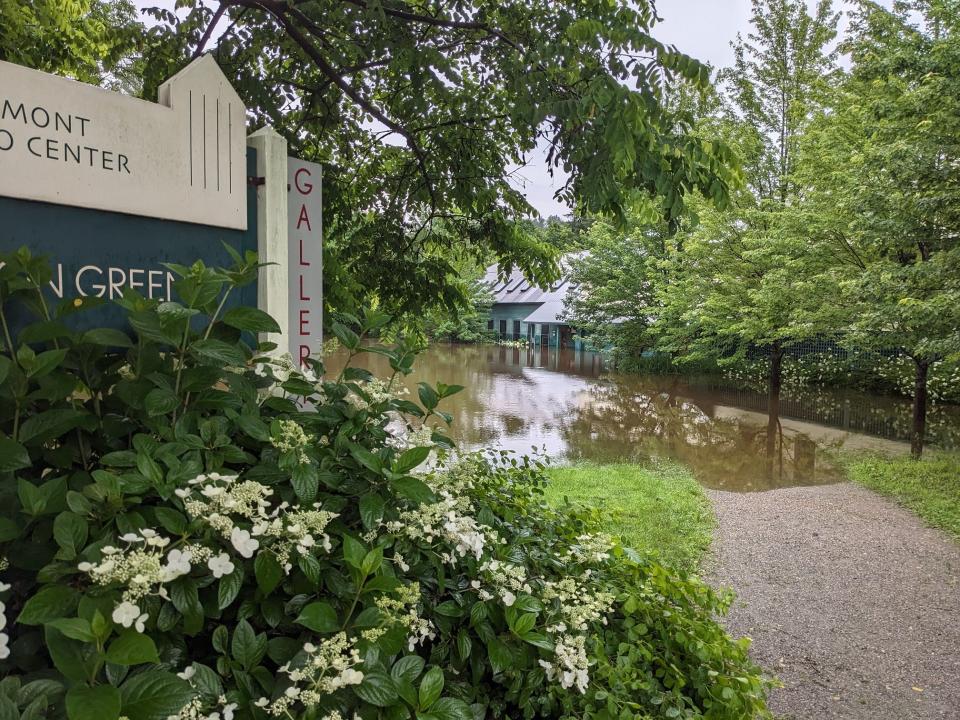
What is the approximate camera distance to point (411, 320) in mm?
5477

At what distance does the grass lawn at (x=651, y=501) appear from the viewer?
20.3ft

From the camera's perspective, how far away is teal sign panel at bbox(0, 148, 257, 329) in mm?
1830

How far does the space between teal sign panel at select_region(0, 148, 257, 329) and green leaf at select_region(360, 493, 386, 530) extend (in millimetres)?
1046

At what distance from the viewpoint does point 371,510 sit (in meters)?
1.42

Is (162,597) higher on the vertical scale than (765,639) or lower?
higher

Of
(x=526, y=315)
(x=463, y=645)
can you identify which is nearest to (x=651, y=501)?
(x=463, y=645)

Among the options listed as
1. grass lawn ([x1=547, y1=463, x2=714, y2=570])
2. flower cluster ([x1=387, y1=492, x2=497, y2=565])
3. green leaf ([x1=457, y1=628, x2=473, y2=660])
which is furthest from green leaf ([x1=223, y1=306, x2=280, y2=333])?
grass lawn ([x1=547, y1=463, x2=714, y2=570])

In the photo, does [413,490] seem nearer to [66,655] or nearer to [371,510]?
[371,510]

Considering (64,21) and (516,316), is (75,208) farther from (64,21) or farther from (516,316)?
(516,316)

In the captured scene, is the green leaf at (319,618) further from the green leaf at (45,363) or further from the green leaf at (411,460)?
the green leaf at (45,363)

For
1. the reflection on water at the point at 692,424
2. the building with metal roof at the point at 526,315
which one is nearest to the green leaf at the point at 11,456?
the reflection on water at the point at 692,424

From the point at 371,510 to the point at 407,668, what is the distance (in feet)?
1.12

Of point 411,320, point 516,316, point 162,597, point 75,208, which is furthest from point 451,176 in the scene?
point 516,316

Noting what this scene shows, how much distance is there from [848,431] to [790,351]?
7255 millimetres
